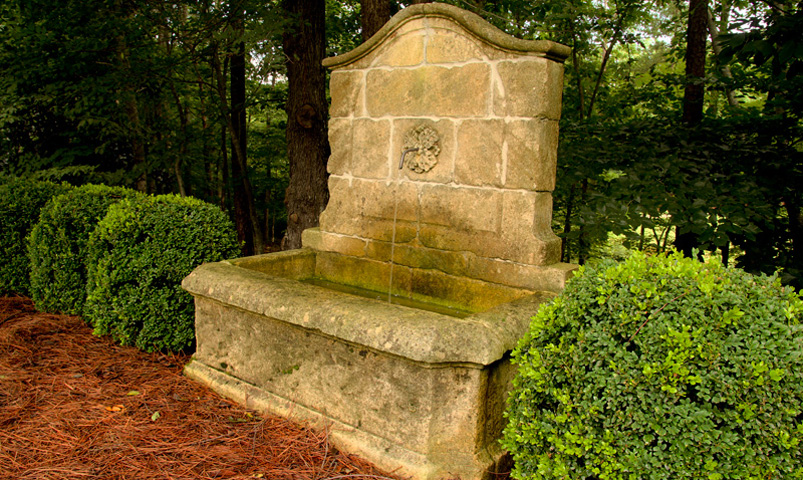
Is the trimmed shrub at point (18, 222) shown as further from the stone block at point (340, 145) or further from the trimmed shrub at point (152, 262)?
the stone block at point (340, 145)

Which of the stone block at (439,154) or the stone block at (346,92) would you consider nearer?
the stone block at (439,154)

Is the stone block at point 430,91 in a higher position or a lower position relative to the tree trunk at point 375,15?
lower

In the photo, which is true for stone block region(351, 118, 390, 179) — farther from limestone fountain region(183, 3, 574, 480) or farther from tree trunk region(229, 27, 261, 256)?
tree trunk region(229, 27, 261, 256)

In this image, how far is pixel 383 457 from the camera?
269cm

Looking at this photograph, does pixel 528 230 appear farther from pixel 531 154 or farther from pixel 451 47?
pixel 451 47

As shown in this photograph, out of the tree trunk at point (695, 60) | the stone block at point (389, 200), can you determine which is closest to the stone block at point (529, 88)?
the stone block at point (389, 200)

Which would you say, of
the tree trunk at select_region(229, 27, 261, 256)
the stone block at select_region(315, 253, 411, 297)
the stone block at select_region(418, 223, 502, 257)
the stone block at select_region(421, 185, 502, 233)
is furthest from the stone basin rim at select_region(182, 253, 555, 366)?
the tree trunk at select_region(229, 27, 261, 256)

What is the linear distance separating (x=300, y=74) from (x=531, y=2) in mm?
3187

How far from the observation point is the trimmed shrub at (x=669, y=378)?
6.07 ft

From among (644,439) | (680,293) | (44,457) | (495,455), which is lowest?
(44,457)

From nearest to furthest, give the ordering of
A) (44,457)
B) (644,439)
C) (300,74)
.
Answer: (644,439), (44,457), (300,74)

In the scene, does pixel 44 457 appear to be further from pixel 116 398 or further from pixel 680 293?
pixel 680 293

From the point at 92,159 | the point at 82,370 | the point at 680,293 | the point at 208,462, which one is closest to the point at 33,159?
the point at 92,159

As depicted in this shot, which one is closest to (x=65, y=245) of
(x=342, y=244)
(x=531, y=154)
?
(x=342, y=244)
